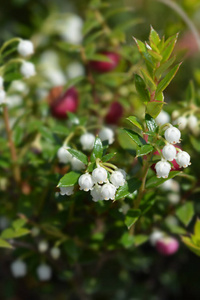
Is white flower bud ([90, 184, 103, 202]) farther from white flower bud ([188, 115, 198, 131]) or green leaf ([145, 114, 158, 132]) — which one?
white flower bud ([188, 115, 198, 131])

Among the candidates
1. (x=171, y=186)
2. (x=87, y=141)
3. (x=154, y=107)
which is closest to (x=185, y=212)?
(x=171, y=186)

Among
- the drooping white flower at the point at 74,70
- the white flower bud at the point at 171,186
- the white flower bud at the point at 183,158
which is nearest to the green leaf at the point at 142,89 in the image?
the white flower bud at the point at 183,158

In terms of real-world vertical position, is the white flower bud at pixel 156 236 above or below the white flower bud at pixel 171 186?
below

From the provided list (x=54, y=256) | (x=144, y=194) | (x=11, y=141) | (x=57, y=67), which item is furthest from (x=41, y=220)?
(x=57, y=67)

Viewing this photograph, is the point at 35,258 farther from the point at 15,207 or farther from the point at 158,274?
the point at 158,274

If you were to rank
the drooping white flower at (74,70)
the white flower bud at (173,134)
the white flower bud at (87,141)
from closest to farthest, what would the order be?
the white flower bud at (173,134) < the white flower bud at (87,141) < the drooping white flower at (74,70)

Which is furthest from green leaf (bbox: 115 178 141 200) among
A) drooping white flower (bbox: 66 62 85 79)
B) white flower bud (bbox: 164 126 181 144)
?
drooping white flower (bbox: 66 62 85 79)

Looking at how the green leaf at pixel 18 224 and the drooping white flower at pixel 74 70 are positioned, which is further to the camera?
the drooping white flower at pixel 74 70

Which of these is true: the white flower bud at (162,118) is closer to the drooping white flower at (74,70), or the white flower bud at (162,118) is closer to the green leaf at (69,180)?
the green leaf at (69,180)
